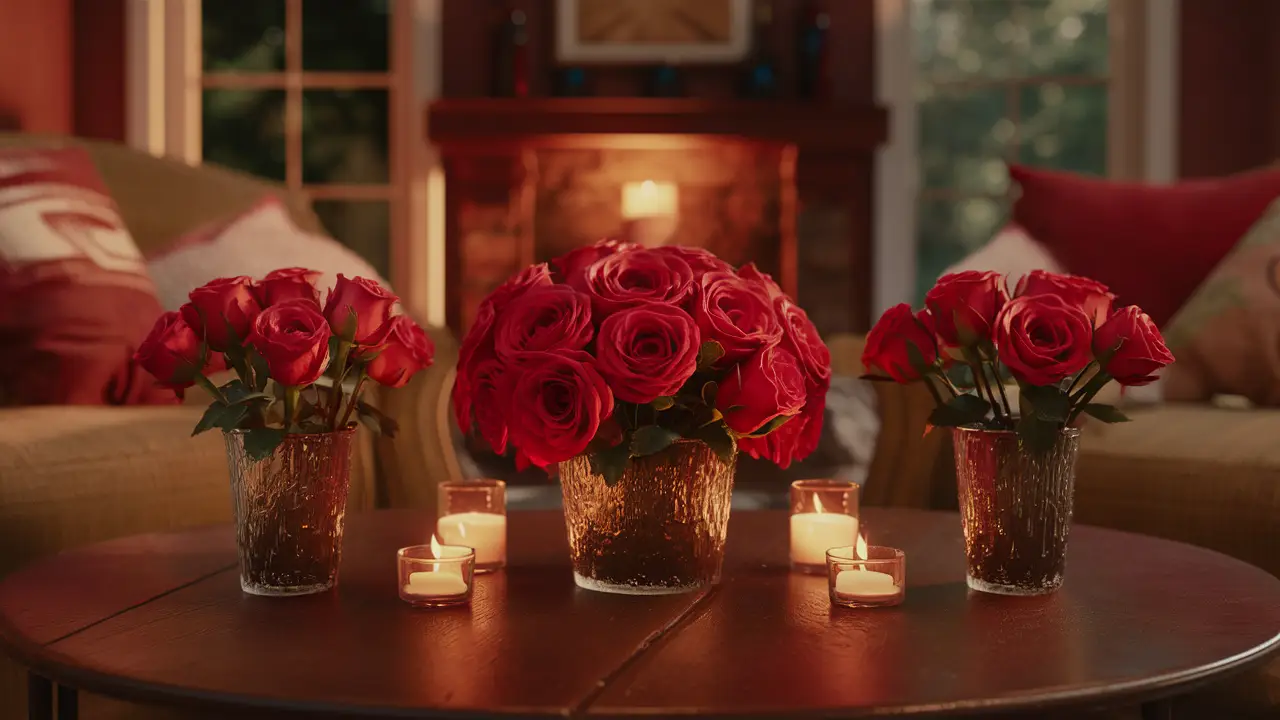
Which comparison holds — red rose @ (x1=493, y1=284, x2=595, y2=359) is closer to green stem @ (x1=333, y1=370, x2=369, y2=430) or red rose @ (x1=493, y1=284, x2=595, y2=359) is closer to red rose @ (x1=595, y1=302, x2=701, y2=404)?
red rose @ (x1=595, y1=302, x2=701, y2=404)

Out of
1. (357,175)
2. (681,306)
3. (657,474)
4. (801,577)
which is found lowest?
(801,577)

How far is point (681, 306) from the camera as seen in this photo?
0.98m

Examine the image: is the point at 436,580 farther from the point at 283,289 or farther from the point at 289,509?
the point at 283,289

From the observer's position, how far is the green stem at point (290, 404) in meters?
0.99

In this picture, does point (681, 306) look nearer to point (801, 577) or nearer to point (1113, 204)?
point (801, 577)

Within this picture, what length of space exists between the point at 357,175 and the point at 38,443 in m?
3.42

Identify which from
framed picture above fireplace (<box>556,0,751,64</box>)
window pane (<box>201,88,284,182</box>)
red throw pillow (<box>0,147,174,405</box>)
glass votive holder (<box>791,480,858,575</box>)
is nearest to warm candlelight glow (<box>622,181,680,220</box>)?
framed picture above fireplace (<box>556,0,751,64</box>)

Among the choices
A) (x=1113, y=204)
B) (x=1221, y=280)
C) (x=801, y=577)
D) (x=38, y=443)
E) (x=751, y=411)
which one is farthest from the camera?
(x=1113, y=204)

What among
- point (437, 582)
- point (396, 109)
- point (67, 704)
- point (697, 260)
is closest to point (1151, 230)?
point (697, 260)

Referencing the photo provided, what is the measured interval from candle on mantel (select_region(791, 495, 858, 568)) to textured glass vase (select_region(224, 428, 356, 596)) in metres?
0.41

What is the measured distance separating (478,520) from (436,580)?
189mm

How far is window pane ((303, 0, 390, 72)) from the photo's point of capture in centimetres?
493

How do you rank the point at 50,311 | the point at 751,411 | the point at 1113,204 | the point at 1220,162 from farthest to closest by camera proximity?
the point at 1220,162 → the point at 1113,204 → the point at 50,311 → the point at 751,411

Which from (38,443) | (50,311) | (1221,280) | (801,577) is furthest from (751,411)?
(1221,280)
